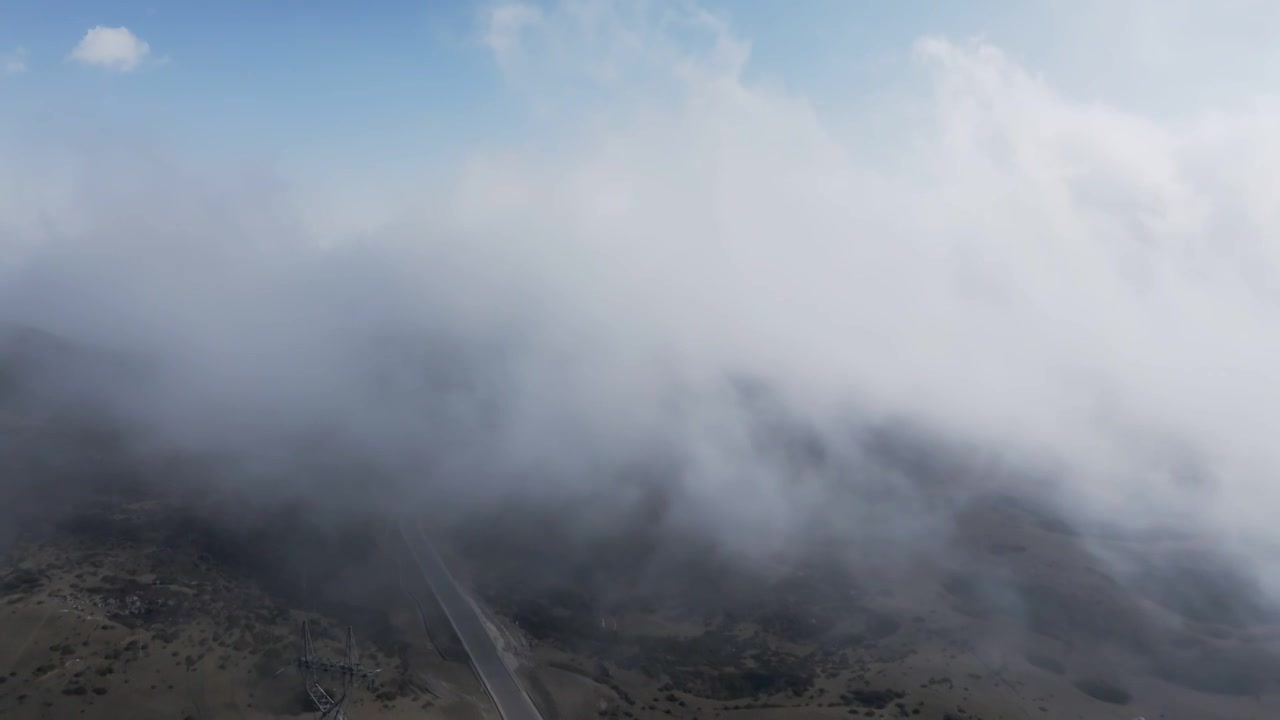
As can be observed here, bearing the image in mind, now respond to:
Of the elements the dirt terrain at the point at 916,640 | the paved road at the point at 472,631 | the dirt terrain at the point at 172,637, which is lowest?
the dirt terrain at the point at 172,637

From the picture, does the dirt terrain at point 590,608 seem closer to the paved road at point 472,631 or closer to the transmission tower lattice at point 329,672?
the transmission tower lattice at point 329,672

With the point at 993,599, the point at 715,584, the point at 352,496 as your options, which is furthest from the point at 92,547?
Answer: the point at 993,599

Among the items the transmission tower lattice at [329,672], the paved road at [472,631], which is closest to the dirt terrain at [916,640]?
the paved road at [472,631]

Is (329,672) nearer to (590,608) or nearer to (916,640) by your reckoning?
(590,608)

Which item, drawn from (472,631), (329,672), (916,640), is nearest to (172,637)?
(329,672)

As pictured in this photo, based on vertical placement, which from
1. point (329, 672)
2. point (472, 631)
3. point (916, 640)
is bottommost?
point (329, 672)

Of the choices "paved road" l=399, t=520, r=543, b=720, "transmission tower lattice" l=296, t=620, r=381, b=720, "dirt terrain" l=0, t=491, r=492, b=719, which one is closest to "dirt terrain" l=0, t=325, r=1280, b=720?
"dirt terrain" l=0, t=491, r=492, b=719

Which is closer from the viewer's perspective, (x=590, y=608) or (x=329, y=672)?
(x=329, y=672)

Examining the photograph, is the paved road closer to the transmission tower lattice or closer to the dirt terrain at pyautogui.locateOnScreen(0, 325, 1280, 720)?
the dirt terrain at pyautogui.locateOnScreen(0, 325, 1280, 720)
